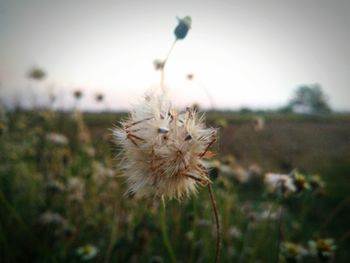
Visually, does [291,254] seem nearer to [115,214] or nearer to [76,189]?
[115,214]

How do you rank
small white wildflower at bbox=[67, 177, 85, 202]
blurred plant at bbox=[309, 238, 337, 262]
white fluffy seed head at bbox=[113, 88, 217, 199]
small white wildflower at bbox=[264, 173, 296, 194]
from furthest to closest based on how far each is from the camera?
small white wildflower at bbox=[67, 177, 85, 202]
small white wildflower at bbox=[264, 173, 296, 194]
blurred plant at bbox=[309, 238, 337, 262]
white fluffy seed head at bbox=[113, 88, 217, 199]

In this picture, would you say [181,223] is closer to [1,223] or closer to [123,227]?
[123,227]

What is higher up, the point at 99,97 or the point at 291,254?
the point at 99,97

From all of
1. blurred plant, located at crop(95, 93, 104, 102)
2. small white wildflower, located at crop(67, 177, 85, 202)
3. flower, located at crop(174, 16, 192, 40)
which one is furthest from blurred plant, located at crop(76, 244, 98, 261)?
blurred plant, located at crop(95, 93, 104, 102)

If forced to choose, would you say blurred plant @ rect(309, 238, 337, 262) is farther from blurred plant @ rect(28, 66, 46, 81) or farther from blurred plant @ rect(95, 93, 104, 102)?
blurred plant @ rect(28, 66, 46, 81)

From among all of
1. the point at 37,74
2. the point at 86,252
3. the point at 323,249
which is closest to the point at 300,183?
the point at 323,249

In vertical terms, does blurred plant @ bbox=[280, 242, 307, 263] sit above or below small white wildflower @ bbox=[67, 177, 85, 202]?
below

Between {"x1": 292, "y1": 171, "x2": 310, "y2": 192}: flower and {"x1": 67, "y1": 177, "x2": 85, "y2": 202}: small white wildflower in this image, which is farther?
{"x1": 67, "y1": 177, "x2": 85, "y2": 202}: small white wildflower
